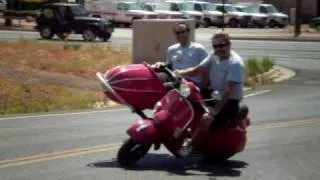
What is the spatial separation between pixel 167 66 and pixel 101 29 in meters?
33.1

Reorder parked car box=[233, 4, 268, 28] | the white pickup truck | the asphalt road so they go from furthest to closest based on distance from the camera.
→ parked car box=[233, 4, 268, 28]
the white pickup truck
the asphalt road

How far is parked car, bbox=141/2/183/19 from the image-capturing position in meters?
63.9

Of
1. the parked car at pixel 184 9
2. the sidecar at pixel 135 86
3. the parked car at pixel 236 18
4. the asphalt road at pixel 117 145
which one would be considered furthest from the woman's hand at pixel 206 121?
the parked car at pixel 236 18

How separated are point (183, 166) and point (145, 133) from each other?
2.46ft

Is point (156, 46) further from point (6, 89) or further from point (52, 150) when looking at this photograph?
point (52, 150)

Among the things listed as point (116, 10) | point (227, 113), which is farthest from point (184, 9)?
point (227, 113)

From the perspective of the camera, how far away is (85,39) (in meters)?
44.2

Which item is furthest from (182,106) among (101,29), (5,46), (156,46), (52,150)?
(101,29)

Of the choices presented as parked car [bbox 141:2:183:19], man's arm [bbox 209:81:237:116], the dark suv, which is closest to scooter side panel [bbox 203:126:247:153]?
man's arm [bbox 209:81:237:116]

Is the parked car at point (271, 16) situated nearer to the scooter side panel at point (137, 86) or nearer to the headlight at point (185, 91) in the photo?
the scooter side panel at point (137, 86)

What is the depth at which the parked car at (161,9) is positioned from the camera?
6391 centimetres

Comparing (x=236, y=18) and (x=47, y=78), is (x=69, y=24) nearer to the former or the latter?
(x=47, y=78)

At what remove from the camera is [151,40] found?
27234 mm

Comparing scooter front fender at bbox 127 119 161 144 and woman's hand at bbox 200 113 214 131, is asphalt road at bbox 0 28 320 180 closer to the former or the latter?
scooter front fender at bbox 127 119 161 144
